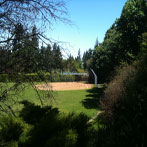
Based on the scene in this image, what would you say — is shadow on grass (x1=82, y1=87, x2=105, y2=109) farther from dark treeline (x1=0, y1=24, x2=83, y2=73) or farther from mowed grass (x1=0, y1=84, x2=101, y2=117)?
dark treeline (x1=0, y1=24, x2=83, y2=73)

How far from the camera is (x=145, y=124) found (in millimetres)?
4121

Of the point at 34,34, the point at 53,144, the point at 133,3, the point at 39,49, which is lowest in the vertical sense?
the point at 53,144

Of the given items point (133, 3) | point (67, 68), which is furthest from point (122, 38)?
point (67, 68)

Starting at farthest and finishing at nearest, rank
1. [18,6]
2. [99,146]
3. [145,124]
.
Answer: [145,124], [18,6], [99,146]

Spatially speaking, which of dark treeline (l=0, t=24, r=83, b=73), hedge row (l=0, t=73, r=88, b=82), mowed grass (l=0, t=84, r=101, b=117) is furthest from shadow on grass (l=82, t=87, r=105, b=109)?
dark treeline (l=0, t=24, r=83, b=73)

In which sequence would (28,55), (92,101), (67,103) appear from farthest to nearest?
1. (92,101)
2. (67,103)
3. (28,55)

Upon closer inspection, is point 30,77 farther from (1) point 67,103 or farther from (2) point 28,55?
(1) point 67,103

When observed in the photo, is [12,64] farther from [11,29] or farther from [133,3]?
[133,3]

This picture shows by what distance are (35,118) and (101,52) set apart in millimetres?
22222

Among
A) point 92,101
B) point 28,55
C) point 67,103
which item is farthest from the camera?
point 92,101

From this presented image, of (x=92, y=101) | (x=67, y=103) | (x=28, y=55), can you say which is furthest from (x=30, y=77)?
(x=92, y=101)

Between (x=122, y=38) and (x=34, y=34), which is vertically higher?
(x=122, y=38)

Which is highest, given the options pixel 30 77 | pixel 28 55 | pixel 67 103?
pixel 28 55

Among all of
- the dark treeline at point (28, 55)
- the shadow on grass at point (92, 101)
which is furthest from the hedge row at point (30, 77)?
the shadow on grass at point (92, 101)
